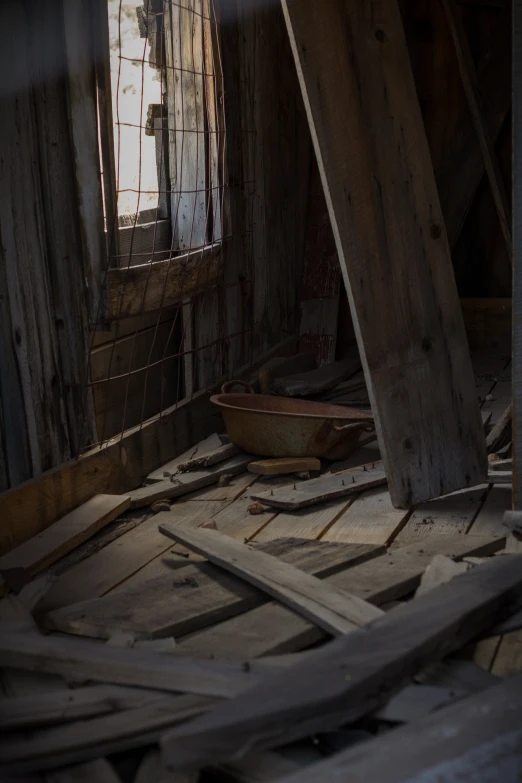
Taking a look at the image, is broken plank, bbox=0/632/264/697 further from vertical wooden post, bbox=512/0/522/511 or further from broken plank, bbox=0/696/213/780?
vertical wooden post, bbox=512/0/522/511

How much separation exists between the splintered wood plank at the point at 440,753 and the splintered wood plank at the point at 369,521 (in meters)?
1.64

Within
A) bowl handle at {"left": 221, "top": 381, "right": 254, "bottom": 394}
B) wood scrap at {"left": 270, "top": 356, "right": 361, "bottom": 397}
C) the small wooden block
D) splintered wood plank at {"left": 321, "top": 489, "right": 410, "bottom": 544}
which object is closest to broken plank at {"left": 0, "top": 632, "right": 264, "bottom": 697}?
splintered wood plank at {"left": 321, "top": 489, "right": 410, "bottom": 544}

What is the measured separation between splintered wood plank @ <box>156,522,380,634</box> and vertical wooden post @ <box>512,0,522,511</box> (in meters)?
0.96

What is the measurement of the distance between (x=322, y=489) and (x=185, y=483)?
2.07 ft

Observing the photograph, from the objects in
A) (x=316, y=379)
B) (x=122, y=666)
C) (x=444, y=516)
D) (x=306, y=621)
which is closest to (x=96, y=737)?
(x=122, y=666)

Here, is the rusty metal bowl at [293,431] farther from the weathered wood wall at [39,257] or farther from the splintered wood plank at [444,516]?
the weathered wood wall at [39,257]

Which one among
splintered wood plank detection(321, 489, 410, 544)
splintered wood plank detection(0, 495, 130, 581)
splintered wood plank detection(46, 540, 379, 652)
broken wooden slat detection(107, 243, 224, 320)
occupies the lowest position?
splintered wood plank detection(321, 489, 410, 544)

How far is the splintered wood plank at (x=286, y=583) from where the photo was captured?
2.61m

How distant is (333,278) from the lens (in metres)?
6.91

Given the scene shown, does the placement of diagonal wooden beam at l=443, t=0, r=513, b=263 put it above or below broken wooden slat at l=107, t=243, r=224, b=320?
above

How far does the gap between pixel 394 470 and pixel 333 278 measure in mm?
3265

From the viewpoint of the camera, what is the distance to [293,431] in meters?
4.50

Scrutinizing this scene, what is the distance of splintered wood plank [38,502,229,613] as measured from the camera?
3123mm

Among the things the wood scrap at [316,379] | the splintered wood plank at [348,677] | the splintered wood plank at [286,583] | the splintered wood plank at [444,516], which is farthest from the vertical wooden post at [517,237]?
the wood scrap at [316,379]
